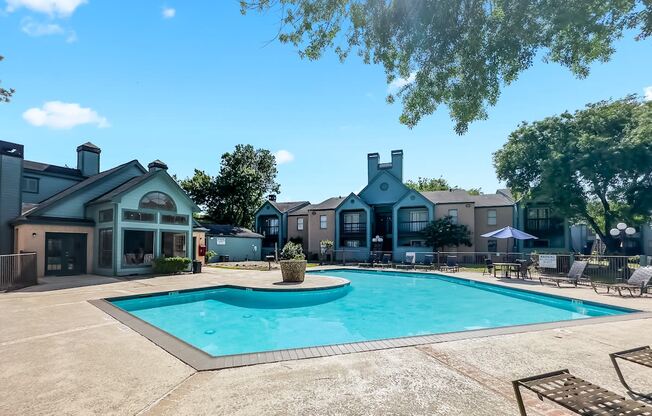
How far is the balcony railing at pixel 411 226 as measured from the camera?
1270 inches

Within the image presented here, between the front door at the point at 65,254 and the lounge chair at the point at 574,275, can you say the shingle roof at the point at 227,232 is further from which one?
the lounge chair at the point at 574,275

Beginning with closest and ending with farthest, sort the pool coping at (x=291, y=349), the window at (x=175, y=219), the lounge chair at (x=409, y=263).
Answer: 1. the pool coping at (x=291, y=349)
2. the window at (x=175, y=219)
3. the lounge chair at (x=409, y=263)

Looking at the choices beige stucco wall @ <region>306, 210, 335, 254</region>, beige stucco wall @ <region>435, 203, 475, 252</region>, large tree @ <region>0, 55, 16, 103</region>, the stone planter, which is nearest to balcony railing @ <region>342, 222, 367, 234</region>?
beige stucco wall @ <region>306, 210, 335, 254</region>

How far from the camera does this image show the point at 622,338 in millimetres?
6789

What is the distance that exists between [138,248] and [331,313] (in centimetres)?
1418

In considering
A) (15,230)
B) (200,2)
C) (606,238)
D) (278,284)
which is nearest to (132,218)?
(15,230)

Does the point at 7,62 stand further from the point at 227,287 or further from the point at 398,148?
the point at 398,148

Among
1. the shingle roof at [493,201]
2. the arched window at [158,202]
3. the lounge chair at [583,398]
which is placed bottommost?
the lounge chair at [583,398]

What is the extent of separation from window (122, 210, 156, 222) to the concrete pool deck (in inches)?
472

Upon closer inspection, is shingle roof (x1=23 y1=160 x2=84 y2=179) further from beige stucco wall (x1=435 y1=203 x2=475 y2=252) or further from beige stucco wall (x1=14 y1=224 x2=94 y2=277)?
beige stucco wall (x1=435 y1=203 x2=475 y2=252)

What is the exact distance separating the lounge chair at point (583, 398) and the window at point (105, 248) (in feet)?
65.9

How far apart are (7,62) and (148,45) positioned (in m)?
4.49

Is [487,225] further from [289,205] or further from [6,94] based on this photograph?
[6,94]

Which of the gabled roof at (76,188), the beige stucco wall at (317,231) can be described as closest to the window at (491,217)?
the beige stucco wall at (317,231)
